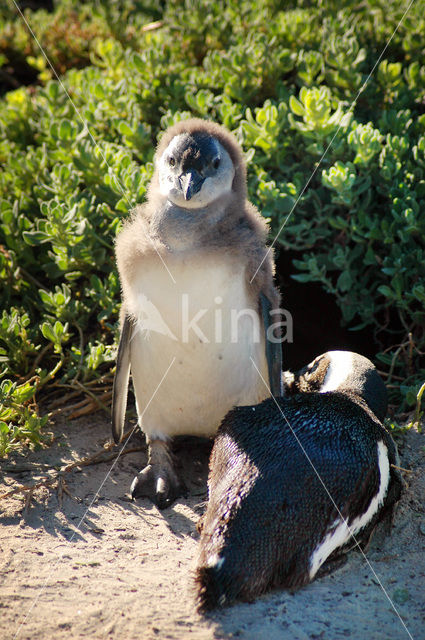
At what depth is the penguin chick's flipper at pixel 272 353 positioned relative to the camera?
2.75m

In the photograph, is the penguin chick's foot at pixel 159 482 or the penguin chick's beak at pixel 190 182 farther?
the penguin chick's foot at pixel 159 482

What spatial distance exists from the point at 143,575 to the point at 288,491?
530mm

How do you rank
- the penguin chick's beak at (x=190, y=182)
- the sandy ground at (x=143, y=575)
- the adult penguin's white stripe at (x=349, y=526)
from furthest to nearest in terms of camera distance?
the penguin chick's beak at (x=190, y=182), the adult penguin's white stripe at (x=349, y=526), the sandy ground at (x=143, y=575)

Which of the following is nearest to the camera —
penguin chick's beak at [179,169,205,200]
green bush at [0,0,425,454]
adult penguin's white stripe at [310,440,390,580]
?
adult penguin's white stripe at [310,440,390,580]

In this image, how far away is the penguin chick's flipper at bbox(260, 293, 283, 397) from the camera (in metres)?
2.75

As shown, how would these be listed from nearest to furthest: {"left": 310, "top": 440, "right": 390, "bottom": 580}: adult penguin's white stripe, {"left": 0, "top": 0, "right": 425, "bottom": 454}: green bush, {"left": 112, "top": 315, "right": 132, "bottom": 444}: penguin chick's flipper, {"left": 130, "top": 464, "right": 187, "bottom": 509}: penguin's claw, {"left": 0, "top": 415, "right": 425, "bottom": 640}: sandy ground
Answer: {"left": 0, "top": 415, "right": 425, "bottom": 640}: sandy ground, {"left": 310, "top": 440, "right": 390, "bottom": 580}: adult penguin's white stripe, {"left": 130, "top": 464, "right": 187, "bottom": 509}: penguin's claw, {"left": 112, "top": 315, "right": 132, "bottom": 444}: penguin chick's flipper, {"left": 0, "top": 0, "right": 425, "bottom": 454}: green bush

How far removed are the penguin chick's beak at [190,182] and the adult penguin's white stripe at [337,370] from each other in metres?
0.86

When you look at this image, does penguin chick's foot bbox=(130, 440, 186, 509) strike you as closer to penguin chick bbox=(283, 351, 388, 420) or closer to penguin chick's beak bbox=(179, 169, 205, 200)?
penguin chick bbox=(283, 351, 388, 420)

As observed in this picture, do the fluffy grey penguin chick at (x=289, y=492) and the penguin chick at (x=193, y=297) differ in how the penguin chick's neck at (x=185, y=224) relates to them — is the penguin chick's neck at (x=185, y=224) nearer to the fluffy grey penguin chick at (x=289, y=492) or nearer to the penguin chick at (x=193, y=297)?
the penguin chick at (x=193, y=297)

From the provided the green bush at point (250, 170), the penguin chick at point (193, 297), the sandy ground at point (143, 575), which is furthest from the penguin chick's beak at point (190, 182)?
the sandy ground at point (143, 575)

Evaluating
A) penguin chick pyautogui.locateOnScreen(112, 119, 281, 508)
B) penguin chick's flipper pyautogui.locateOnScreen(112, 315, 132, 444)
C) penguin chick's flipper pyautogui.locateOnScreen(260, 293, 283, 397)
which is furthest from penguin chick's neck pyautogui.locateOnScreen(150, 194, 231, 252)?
penguin chick's flipper pyautogui.locateOnScreen(112, 315, 132, 444)

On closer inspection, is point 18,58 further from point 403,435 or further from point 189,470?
point 403,435

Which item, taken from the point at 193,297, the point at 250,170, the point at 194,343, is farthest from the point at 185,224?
the point at 250,170

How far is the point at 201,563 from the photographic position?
1940mm
